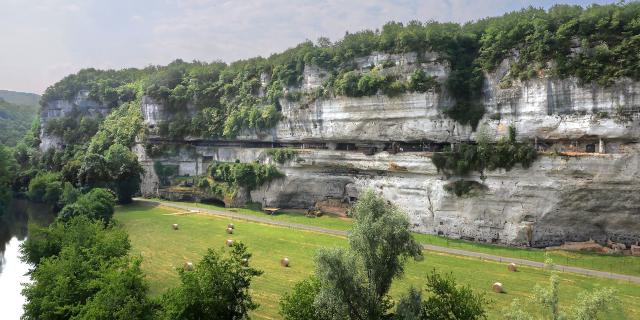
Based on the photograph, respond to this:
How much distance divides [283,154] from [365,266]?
41883mm

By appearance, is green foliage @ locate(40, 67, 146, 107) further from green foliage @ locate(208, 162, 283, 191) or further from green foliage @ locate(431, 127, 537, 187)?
green foliage @ locate(431, 127, 537, 187)

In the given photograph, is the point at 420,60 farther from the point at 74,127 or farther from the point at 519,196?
the point at 74,127

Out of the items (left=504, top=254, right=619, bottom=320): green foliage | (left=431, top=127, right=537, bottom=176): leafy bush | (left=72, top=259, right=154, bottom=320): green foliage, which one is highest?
(left=431, top=127, right=537, bottom=176): leafy bush

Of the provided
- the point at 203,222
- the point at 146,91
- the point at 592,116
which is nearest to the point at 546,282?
the point at 592,116

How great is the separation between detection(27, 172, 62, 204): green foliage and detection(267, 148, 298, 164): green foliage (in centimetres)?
3394

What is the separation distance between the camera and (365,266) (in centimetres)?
2102

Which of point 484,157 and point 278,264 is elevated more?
point 484,157

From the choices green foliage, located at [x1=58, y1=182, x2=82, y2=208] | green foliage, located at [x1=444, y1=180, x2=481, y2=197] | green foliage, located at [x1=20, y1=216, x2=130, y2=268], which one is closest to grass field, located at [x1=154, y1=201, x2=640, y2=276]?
green foliage, located at [x1=444, y1=180, x2=481, y2=197]

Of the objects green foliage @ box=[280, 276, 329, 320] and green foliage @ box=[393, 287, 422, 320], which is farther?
green foliage @ box=[280, 276, 329, 320]

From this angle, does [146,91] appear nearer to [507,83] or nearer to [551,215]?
[507,83]

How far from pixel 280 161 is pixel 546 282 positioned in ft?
125

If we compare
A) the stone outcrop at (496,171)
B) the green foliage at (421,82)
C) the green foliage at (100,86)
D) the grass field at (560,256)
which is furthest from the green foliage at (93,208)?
the green foliage at (100,86)

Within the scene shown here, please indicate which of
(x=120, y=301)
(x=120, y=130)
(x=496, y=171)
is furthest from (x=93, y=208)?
(x=496, y=171)

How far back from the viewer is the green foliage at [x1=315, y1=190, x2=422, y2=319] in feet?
66.7
